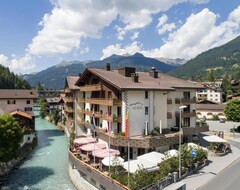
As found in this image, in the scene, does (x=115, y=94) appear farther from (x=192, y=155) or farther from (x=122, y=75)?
(x=192, y=155)

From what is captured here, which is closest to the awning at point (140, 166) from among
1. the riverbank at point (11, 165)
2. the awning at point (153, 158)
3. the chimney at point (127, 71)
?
the awning at point (153, 158)

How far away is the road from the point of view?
2829 cm

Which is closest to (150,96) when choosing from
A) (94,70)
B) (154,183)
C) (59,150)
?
(94,70)

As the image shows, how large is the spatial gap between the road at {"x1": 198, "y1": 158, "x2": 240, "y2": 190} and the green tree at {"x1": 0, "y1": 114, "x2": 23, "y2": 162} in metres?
24.2

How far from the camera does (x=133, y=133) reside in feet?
129

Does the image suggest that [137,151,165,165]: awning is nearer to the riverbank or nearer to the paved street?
the paved street

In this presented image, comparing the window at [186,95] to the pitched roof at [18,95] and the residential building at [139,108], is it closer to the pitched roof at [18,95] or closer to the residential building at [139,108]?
the residential building at [139,108]

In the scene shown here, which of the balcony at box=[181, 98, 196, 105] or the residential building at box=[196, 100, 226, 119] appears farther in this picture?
the residential building at box=[196, 100, 226, 119]

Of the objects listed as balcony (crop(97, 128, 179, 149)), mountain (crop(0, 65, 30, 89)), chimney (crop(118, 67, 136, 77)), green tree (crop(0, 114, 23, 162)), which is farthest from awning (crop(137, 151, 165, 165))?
mountain (crop(0, 65, 30, 89))

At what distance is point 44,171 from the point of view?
41688 mm

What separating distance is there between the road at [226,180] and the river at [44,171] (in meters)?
16.3

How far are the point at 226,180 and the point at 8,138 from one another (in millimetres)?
27100

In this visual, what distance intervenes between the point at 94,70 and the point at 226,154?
23.9 metres

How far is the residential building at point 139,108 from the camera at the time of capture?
3828 centimetres
